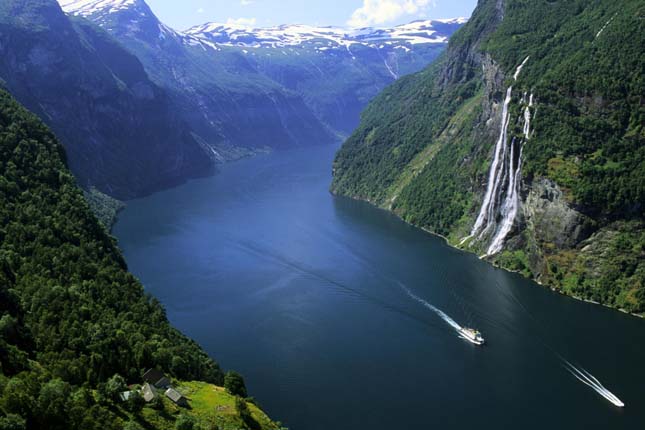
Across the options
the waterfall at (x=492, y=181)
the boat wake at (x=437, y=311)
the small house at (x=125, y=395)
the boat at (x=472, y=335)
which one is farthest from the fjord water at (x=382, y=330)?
the small house at (x=125, y=395)

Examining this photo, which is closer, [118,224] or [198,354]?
[198,354]

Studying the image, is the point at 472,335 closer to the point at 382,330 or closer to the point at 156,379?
the point at 382,330

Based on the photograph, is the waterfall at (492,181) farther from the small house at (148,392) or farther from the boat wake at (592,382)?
the small house at (148,392)

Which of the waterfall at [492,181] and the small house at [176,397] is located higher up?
the waterfall at [492,181]

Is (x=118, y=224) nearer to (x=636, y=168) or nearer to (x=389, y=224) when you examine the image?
(x=389, y=224)

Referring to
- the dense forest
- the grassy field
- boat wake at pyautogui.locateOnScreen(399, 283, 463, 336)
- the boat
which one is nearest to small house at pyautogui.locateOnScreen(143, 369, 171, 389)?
the dense forest

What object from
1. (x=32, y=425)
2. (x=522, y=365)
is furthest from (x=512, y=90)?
(x=32, y=425)
